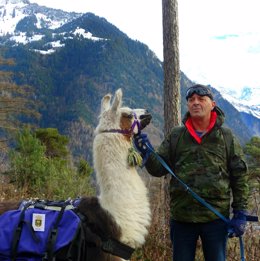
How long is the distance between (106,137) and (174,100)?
263 cm

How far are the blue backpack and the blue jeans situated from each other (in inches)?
35.5

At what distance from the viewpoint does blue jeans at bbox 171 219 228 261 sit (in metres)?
3.78

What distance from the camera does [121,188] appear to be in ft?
12.2

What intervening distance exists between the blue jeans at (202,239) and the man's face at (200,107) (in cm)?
92

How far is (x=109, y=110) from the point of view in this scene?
13.1 feet

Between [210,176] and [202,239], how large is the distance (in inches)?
22.9

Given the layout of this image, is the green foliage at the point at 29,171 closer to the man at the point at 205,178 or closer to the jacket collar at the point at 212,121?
the man at the point at 205,178

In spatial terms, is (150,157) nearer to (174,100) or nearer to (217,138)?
(217,138)

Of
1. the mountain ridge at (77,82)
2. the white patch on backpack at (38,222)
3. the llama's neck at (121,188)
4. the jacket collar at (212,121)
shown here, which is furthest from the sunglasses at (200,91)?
the mountain ridge at (77,82)

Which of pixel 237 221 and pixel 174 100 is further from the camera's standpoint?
pixel 174 100

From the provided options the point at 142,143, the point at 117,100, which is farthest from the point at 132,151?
the point at 117,100

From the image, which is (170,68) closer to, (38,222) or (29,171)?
(38,222)

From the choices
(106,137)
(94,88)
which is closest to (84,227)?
(106,137)

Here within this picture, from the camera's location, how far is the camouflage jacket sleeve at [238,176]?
3.72 metres
